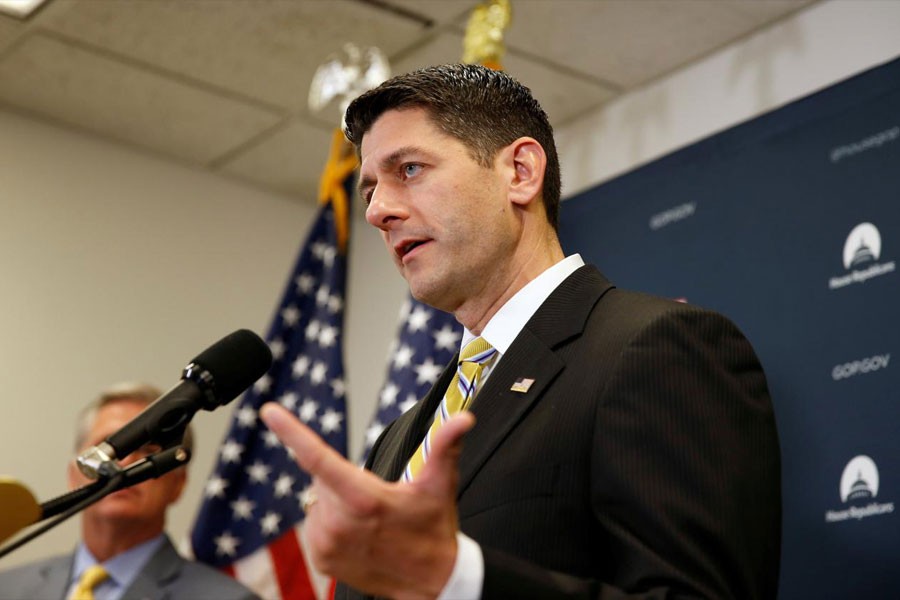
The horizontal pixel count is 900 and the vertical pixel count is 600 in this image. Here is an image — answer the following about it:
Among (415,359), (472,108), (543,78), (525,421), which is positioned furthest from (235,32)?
(525,421)

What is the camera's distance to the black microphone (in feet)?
4.91

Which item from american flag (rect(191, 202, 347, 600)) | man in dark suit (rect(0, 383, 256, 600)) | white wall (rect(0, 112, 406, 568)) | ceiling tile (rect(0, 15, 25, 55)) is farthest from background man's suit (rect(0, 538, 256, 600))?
ceiling tile (rect(0, 15, 25, 55))

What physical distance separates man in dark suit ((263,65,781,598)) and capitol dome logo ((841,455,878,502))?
1333 millimetres

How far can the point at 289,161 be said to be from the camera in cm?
514

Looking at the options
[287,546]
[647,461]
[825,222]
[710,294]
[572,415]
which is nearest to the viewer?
[647,461]

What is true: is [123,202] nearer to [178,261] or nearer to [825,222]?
[178,261]

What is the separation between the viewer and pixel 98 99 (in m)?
4.68

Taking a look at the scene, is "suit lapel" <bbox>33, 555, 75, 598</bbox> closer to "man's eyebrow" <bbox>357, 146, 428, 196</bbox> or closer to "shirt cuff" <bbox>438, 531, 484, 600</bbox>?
"man's eyebrow" <bbox>357, 146, 428, 196</bbox>

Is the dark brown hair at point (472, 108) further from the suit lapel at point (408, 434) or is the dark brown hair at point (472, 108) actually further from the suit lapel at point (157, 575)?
the suit lapel at point (157, 575)

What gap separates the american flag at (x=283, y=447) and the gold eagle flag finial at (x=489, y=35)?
1.01 metres

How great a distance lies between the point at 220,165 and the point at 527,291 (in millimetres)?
3575

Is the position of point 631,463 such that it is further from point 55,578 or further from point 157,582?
point 55,578

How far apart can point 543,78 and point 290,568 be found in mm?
1900

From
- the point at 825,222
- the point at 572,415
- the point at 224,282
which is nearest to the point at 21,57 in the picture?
the point at 224,282
